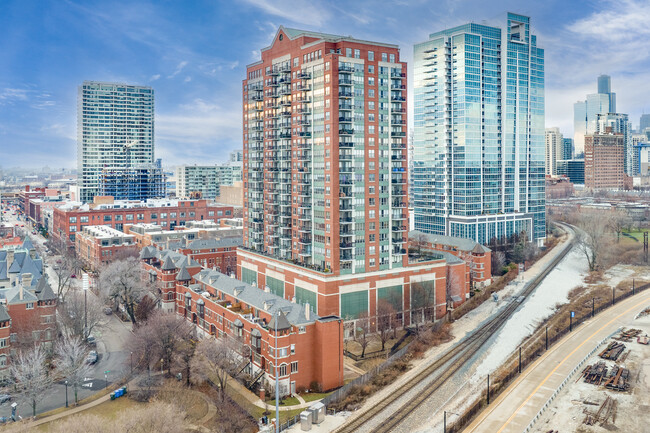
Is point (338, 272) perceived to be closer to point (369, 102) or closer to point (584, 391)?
point (369, 102)

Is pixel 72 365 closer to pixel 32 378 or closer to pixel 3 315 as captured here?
pixel 32 378

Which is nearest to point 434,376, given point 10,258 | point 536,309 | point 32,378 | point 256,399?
point 256,399

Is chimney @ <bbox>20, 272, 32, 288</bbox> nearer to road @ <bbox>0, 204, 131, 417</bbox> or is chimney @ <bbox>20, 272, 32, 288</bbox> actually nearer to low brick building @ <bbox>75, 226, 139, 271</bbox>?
road @ <bbox>0, 204, 131, 417</bbox>

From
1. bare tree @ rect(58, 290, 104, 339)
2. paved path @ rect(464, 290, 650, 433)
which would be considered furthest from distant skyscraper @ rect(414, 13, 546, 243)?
bare tree @ rect(58, 290, 104, 339)

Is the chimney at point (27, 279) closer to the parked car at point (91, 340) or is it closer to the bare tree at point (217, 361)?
the parked car at point (91, 340)

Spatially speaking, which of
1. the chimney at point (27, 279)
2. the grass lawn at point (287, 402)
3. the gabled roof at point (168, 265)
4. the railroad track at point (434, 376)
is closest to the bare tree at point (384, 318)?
the railroad track at point (434, 376)

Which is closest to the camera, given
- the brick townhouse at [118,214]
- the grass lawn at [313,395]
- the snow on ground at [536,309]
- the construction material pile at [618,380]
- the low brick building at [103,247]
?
the grass lawn at [313,395]

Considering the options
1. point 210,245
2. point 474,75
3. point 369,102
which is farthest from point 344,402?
point 474,75
